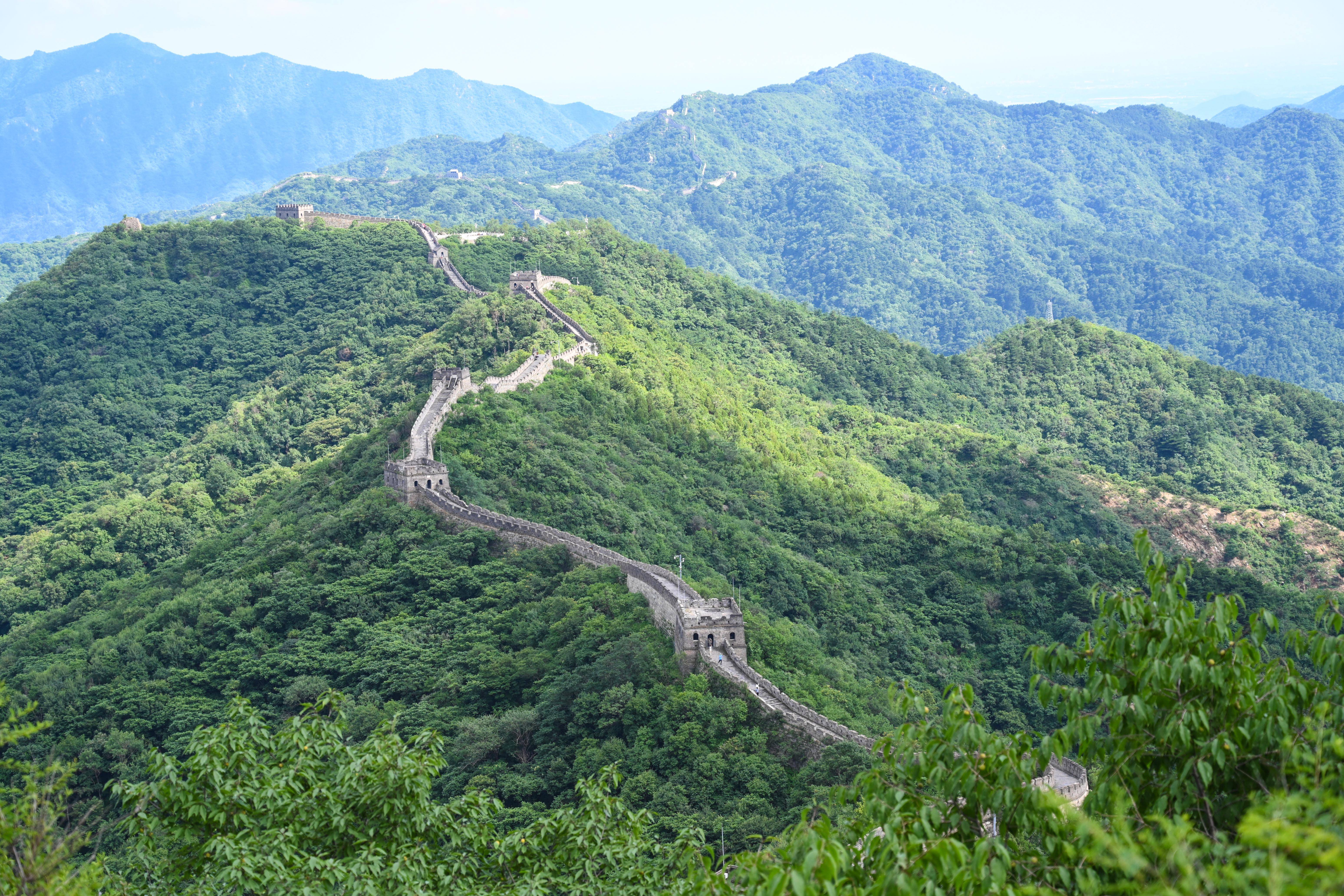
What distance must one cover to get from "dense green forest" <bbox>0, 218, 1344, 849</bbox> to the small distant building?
2917 mm

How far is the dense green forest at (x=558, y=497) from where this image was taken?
41.6 meters

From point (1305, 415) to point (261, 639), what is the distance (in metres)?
110

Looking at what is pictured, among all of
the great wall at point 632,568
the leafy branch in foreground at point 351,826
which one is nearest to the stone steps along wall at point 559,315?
the great wall at point 632,568

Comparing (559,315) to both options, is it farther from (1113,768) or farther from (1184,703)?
(1184,703)

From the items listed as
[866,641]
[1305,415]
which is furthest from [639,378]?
[1305,415]

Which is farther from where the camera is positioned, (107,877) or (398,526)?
(398,526)

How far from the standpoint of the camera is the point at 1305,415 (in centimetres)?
12519

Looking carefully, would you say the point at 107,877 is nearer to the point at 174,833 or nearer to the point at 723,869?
the point at 174,833

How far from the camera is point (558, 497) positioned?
58.5 meters

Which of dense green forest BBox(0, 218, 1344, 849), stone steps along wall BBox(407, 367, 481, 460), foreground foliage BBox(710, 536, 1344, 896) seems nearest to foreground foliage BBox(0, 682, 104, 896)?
foreground foliage BBox(710, 536, 1344, 896)

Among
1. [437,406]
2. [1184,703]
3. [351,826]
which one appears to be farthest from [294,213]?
[1184,703]

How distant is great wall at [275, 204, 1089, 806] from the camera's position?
120 feet

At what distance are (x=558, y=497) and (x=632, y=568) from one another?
13.6 meters

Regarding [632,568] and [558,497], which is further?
[558,497]
